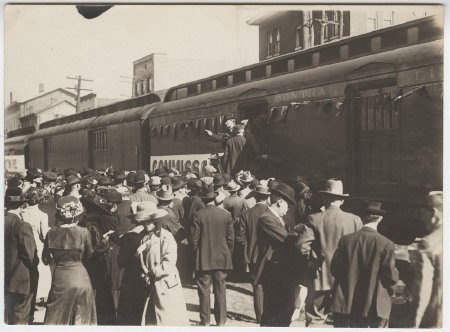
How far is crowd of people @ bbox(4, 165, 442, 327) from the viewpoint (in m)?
4.87

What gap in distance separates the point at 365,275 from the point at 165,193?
7.57 ft

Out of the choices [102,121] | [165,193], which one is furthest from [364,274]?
[102,121]

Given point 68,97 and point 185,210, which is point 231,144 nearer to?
point 185,210

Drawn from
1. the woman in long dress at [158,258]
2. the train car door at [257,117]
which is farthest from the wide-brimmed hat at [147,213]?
the train car door at [257,117]

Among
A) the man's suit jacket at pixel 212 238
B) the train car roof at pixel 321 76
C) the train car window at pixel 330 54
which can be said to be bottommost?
the man's suit jacket at pixel 212 238

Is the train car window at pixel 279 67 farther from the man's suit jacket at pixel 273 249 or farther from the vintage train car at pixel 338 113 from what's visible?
the man's suit jacket at pixel 273 249

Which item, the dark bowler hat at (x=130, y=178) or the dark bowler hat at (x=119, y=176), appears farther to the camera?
the dark bowler hat at (x=119, y=176)

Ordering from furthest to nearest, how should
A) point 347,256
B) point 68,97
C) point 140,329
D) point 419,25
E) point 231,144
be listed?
point 68,97
point 231,144
point 140,329
point 419,25
point 347,256

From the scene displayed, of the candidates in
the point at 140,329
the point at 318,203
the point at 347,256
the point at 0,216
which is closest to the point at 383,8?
the point at 318,203

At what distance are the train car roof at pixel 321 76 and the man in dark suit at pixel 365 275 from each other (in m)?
1.38

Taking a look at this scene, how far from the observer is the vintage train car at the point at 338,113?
203 inches

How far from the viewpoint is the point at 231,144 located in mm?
Answer: 6008

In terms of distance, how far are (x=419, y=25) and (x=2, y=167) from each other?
15.8ft

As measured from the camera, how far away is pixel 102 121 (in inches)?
305
